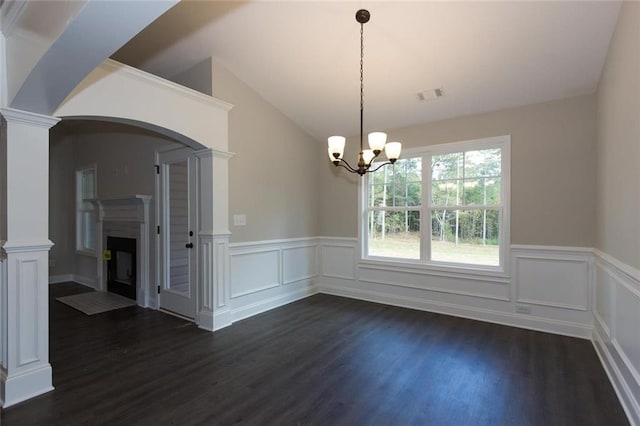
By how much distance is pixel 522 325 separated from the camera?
3715mm

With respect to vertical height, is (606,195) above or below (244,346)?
above

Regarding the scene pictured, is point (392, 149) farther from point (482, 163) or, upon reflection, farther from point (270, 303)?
point (270, 303)

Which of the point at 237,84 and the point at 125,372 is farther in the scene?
the point at 237,84

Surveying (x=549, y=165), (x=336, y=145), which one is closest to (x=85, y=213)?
(x=336, y=145)

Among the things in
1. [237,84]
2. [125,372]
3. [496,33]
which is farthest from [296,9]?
[125,372]

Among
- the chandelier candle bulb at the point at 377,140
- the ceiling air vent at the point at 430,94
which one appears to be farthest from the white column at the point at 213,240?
the ceiling air vent at the point at 430,94

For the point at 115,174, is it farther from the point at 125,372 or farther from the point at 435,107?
the point at 435,107

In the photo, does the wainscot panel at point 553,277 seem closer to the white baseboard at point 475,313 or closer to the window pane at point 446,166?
the white baseboard at point 475,313

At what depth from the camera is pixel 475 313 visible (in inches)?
158

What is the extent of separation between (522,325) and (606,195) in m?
1.68

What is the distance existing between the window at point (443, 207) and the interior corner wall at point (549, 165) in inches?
5.3

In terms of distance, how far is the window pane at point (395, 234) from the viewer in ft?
14.9

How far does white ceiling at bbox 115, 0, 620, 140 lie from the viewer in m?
2.76

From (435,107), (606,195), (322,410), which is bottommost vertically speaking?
(322,410)
